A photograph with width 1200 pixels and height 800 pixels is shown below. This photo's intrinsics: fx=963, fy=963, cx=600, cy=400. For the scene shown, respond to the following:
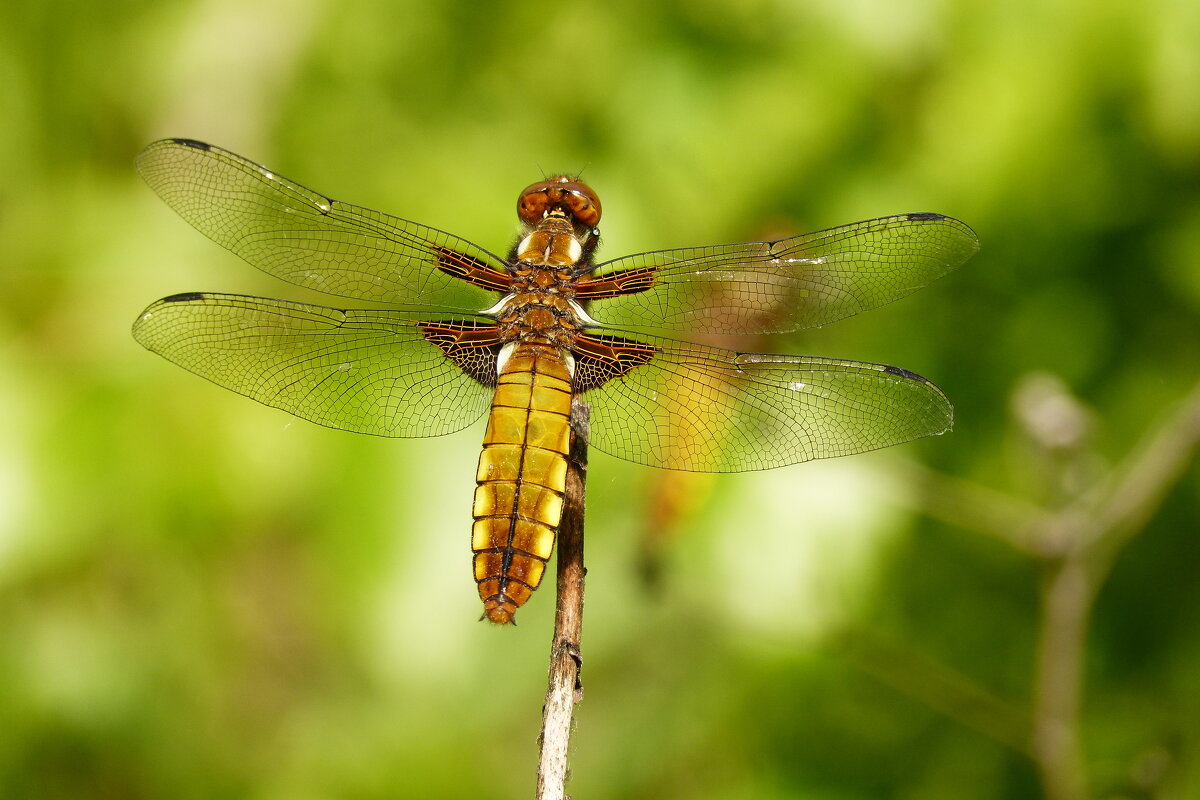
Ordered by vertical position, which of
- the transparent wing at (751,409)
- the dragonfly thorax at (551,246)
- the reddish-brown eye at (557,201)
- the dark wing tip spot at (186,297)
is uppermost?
the reddish-brown eye at (557,201)

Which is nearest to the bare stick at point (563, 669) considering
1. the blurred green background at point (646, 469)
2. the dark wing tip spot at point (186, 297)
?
the blurred green background at point (646, 469)

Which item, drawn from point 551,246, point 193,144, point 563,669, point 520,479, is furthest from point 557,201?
point 563,669

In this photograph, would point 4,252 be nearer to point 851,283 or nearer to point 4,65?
point 4,65

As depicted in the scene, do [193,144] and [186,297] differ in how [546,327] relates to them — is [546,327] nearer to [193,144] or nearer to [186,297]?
[186,297]

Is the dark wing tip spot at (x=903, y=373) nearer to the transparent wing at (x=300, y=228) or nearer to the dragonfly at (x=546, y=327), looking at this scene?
the dragonfly at (x=546, y=327)

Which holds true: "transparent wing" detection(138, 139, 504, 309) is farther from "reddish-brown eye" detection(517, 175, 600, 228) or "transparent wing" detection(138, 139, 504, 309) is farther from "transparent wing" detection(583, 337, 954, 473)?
"transparent wing" detection(583, 337, 954, 473)

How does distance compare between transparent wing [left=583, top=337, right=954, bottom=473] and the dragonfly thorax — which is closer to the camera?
transparent wing [left=583, top=337, right=954, bottom=473]

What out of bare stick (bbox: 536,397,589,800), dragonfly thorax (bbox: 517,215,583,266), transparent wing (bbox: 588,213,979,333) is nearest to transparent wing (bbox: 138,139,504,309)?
dragonfly thorax (bbox: 517,215,583,266)
